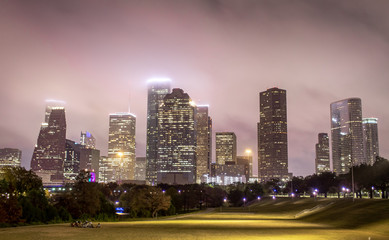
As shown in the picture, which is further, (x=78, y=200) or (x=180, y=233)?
(x=78, y=200)

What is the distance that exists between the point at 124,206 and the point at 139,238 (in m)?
86.8

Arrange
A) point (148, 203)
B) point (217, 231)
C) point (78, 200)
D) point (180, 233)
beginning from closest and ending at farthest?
1. point (180, 233)
2. point (217, 231)
3. point (78, 200)
4. point (148, 203)

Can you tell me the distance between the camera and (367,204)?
73.4m

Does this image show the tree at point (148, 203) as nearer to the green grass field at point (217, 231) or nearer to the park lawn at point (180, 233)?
the green grass field at point (217, 231)

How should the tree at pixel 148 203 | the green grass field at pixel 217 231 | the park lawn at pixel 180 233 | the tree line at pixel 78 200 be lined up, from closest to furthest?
the park lawn at pixel 180 233, the green grass field at pixel 217 231, the tree line at pixel 78 200, the tree at pixel 148 203

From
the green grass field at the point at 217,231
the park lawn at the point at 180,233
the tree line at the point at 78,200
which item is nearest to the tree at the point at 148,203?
the tree line at the point at 78,200

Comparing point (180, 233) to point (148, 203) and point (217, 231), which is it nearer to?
point (217, 231)

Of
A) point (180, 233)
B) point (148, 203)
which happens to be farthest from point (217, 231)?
point (148, 203)

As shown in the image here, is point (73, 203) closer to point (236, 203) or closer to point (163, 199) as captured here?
point (163, 199)

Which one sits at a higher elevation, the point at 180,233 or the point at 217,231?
the point at 180,233

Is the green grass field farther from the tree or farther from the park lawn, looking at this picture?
the tree

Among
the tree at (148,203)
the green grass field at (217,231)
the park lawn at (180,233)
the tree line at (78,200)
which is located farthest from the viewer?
the tree at (148,203)

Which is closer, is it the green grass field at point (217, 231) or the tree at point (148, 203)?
the green grass field at point (217, 231)

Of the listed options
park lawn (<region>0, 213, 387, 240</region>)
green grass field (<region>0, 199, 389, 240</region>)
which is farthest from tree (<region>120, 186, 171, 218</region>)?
park lawn (<region>0, 213, 387, 240</region>)
